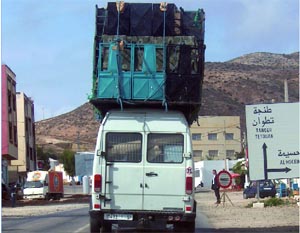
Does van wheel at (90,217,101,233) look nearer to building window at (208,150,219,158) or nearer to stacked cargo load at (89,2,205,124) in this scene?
stacked cargo load at (89,2,205,124)

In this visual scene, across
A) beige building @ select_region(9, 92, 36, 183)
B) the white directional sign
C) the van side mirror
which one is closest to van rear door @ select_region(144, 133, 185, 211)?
the van side mirror

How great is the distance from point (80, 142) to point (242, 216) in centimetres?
8940

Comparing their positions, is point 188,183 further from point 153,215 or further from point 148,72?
point 148,72

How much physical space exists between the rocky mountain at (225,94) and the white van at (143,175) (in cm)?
8157

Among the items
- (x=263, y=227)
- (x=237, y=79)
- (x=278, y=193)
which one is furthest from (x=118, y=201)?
(x=237, y=79)

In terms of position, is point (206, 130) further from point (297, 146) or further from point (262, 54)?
point (297, 146)

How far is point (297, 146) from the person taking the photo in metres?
21.5

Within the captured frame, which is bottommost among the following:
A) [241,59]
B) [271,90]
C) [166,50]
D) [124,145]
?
[124,145]

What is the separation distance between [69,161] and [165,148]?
91549 millimetres

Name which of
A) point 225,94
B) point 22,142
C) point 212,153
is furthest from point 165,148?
point 225,94

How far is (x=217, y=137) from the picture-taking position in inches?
3994

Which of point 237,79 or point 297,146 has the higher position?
point 237,79

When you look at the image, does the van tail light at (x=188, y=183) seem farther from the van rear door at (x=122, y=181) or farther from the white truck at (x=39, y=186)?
the white truck at (x=39, y=186)

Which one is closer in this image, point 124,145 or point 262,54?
point 124,145
